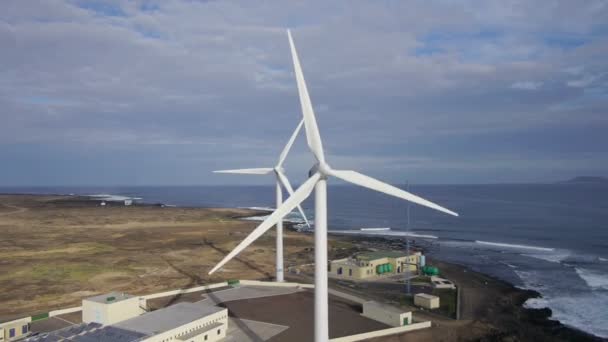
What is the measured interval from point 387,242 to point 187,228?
175ft

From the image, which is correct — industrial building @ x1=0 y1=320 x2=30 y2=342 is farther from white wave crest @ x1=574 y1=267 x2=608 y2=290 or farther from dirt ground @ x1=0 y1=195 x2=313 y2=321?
white wave crest @ x1=574 y1=267 x2=608 y2=290

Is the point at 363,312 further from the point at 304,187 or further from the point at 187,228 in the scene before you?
the point at 187,228

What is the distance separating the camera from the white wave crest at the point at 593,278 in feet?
205

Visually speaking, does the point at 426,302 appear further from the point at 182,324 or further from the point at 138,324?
the point at 138,324

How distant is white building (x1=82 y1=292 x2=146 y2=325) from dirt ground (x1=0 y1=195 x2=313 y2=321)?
13.0 meters

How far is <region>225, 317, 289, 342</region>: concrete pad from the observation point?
117 ft

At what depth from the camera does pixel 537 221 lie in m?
139

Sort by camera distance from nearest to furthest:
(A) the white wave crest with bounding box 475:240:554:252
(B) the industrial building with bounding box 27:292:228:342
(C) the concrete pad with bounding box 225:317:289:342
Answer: (B) the industrial building with bounding box 27:292:228:342, (C) the concrete pad with bounding box 225:317:289:342, (A) the white wave crest with bounding box 475:240:554:252

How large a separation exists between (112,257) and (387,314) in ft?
173

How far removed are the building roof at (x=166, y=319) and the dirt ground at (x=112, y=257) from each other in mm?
17780

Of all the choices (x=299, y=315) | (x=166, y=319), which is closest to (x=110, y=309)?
(x=166, y=319)

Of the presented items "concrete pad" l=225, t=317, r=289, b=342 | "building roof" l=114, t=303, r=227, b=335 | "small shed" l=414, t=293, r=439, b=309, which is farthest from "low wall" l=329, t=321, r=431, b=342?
"building roof" l=114, t=303, r=227, b=335

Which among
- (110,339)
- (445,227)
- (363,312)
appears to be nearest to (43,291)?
(110,339)

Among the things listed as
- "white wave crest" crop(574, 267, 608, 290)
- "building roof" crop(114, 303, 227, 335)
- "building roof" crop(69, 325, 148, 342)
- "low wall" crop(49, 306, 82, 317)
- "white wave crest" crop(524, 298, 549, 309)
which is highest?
"building roof" crop(69, 325, 148, 342)
